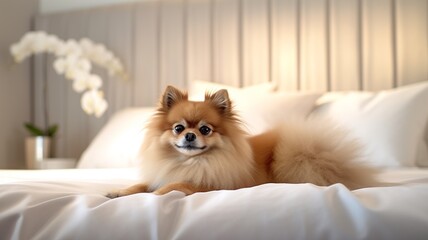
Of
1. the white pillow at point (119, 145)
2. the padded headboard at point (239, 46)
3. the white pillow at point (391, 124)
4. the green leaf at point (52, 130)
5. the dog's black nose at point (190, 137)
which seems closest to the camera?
the dog's black nose at point (190, 137)

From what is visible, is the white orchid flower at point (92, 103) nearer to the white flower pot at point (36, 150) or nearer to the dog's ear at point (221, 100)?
the white flower pot at point (36, 150)

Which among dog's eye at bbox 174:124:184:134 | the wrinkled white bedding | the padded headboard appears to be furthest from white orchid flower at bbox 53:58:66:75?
the wrinkled white bedding

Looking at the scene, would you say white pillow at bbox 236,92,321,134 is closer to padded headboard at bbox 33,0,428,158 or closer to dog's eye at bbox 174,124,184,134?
padded headboard at bbox 33,0,428,158

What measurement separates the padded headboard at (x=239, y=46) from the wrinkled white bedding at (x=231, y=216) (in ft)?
5.52

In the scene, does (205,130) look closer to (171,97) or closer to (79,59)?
(171,97)

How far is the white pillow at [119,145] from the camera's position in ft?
6.89

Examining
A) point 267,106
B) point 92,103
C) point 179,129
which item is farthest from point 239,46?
point 179,129

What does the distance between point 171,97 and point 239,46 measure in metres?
1.44

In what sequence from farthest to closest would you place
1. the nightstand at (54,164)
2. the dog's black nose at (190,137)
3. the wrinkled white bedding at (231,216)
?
the nightstand at (54,164) → the dog's black nose at (190,137) → the wrinkled white bedding at (231,216)

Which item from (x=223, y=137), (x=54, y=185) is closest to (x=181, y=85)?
(x=223, y=137)

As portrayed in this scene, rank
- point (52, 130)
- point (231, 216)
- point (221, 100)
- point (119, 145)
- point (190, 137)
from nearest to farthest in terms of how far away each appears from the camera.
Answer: point (231, 216)
point (190, 137)
point (221, 100)
point (119, 145)
point (52, 130)

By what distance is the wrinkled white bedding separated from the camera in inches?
26.1

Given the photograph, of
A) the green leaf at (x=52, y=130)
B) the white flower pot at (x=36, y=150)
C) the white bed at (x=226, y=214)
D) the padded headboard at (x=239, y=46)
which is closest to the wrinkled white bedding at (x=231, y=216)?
the white bed at (x=226, y=214)

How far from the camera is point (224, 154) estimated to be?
116cm
